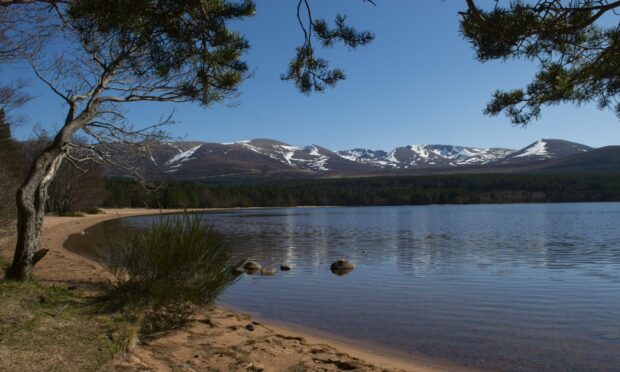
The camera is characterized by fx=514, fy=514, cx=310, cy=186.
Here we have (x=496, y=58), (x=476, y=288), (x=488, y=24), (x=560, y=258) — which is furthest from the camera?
(x=560, y=258)

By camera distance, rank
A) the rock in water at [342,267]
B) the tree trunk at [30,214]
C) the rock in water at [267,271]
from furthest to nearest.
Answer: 1. the rock in water at [342,267]
2. the rock in water at [267,271]
3. the tree trunk at [30,214]

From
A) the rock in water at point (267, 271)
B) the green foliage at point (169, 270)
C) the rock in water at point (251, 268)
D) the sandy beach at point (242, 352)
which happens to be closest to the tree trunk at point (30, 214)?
the green foliage at point (169, 270)

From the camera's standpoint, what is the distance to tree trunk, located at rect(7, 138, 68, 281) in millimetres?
7207

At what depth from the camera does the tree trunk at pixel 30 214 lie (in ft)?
23.6

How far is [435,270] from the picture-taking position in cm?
1703

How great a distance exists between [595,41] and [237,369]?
570 cm

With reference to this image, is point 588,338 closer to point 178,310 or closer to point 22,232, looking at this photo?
point 178,310

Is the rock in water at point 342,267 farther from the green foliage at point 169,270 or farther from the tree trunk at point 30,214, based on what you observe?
the tree trunk at point 30,214

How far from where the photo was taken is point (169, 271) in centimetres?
705

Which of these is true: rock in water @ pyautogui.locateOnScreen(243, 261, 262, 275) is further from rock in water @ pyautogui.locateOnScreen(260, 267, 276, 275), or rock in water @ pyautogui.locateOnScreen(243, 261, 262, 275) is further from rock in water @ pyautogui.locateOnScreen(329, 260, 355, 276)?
rock in water @ pyautogui.locateOnScreen(329, 260, 355, 276)

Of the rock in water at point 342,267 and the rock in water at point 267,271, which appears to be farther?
the rock in water at point 342,267

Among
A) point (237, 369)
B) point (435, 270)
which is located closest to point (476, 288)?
point (435, 270)

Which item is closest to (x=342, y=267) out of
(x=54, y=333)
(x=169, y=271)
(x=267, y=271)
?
(x=267, y=271)

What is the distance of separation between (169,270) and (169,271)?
0.01 metres
